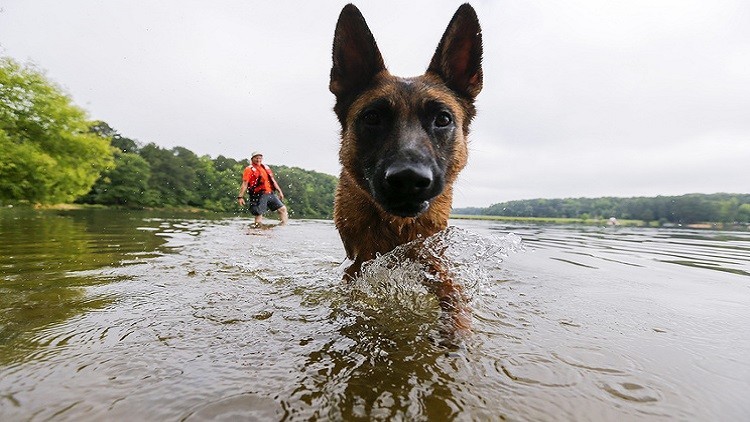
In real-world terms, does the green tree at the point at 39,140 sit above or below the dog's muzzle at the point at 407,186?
above

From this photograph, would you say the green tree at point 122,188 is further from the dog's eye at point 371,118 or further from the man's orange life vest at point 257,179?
the dog's eye at point 371,118

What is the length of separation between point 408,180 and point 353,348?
1.21 meters

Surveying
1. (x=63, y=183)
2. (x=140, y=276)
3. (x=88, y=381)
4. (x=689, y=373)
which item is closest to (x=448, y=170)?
(x=689, y=373)

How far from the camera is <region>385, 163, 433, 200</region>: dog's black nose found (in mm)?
2494

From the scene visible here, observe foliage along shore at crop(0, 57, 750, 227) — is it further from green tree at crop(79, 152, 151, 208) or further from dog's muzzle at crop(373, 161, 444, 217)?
green tree at crop(79, 152, 151, 208)

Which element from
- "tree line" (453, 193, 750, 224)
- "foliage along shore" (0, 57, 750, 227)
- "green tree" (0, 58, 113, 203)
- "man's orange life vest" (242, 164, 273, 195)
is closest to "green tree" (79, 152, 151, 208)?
"foliage along shore" (0, 57, 750, 227)

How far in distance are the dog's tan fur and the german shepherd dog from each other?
1 centimetres

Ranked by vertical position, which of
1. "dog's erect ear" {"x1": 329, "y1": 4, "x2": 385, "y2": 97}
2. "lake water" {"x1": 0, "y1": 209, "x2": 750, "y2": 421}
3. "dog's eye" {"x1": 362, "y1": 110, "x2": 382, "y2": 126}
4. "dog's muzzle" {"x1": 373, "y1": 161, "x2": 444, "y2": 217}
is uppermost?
"dog's erect ear" {"x1": 329, "y1": 4, "x2": 385, "y2": 97}

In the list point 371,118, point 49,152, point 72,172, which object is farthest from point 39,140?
point 371,118

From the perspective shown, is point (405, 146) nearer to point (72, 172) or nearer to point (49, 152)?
point (72, 172)

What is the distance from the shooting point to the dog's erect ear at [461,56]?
146 inches

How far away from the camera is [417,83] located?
11.6 ft

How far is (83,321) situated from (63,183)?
2975 cm

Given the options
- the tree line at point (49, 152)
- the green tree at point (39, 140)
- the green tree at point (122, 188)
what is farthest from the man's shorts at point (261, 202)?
the green tree at point (122, 188)
